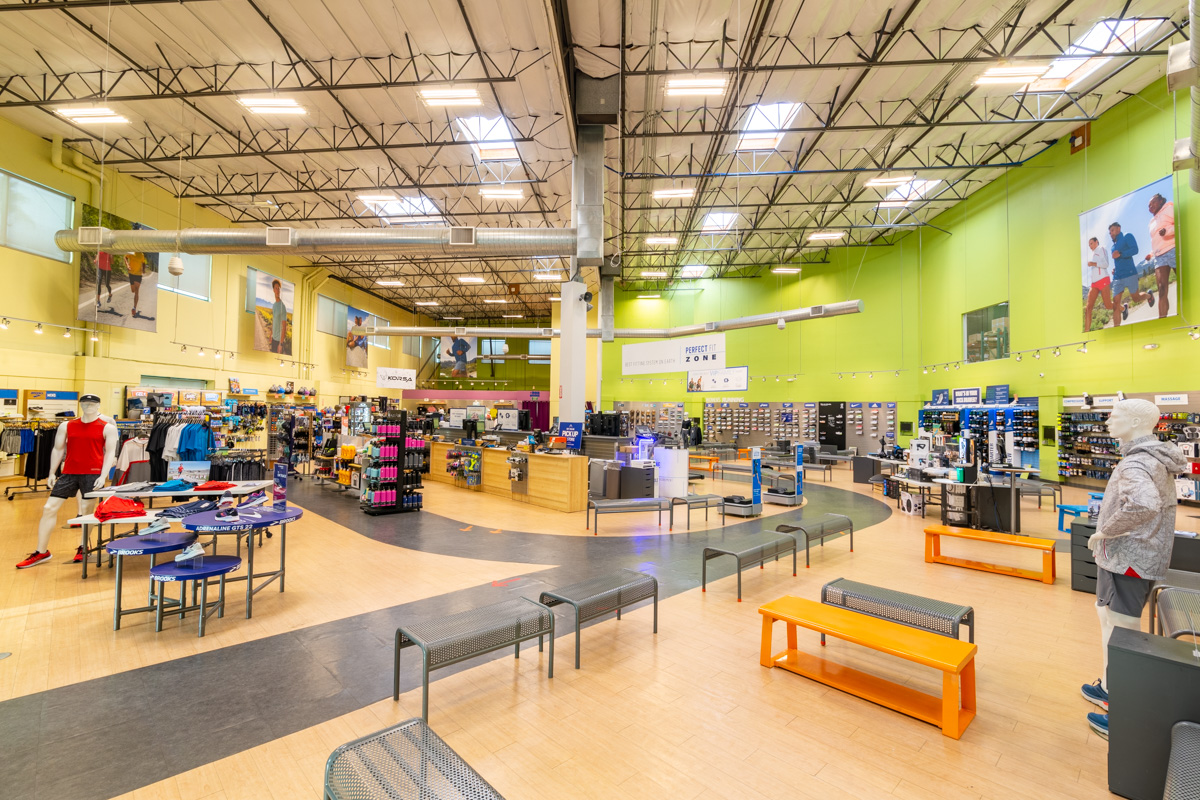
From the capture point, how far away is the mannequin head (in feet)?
9.29

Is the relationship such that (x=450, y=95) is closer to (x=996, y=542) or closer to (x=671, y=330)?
(x=996, y=542)

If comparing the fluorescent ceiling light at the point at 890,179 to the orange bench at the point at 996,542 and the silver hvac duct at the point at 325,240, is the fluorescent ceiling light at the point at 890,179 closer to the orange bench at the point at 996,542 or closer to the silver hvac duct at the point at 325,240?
the silver hvac duct at the point at 325,240

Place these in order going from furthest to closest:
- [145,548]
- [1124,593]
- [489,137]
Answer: [489,137], [145,548], [1124,593]

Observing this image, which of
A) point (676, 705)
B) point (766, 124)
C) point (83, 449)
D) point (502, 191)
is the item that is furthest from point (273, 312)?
point (676, 705)

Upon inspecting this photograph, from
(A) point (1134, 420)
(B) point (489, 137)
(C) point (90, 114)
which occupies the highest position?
(B) point (489, 137)

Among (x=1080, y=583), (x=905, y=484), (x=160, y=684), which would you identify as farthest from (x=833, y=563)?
(x=160, y=684)

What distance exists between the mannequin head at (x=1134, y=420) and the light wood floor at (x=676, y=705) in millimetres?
1614

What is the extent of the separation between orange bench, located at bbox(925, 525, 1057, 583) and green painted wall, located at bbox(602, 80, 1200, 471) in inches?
278

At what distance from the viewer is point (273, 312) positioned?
17.0 metres

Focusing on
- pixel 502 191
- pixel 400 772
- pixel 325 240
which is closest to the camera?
pixel 400 772

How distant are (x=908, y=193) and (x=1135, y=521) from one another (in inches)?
565

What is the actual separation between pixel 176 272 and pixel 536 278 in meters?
11.9

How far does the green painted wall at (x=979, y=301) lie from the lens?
31.1ft

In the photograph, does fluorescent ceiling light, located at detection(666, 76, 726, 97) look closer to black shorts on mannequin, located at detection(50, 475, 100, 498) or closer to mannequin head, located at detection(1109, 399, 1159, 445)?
mannequin head, located at detection(1109, 399, 1159, 445)
